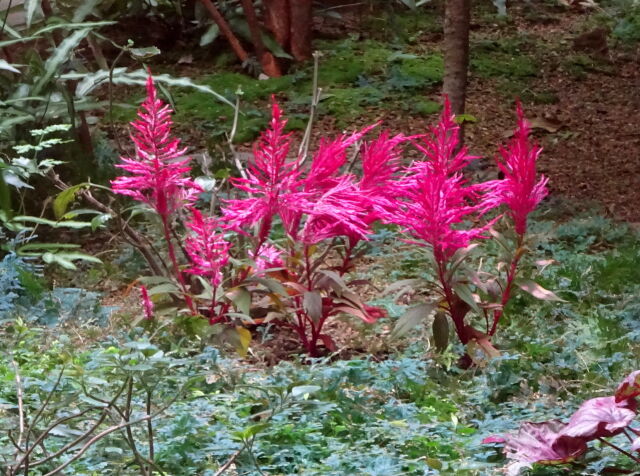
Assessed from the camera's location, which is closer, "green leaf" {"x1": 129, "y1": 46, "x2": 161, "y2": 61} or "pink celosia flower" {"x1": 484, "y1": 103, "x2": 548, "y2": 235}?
"pink celosia flower" {"x1": 484, "y1": 103, "x2": 548, "y2": 235}

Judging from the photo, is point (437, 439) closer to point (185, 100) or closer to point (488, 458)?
point (488, 458)

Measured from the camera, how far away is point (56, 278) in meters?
4.35

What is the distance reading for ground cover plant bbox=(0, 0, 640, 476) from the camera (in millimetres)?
2180

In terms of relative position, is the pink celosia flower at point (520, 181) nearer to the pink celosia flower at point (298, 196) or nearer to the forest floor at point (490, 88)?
the pink celosia flower at point (298, 196)

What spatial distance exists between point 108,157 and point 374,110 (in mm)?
2382

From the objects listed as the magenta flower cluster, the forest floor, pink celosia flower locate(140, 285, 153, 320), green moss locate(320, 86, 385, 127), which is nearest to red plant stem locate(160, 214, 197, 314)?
the magenta flower cluster

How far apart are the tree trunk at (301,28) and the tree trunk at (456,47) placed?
3082 mm

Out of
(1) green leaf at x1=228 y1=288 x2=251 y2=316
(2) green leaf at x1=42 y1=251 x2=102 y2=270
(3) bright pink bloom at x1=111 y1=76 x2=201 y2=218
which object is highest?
(3) bright pink bloom at x1=111 y1=76 x2=201 y2=218

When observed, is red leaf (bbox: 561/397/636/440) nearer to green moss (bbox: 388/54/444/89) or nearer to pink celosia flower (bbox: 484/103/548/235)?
pink celosia flower (bbox: 484/103/548/235)

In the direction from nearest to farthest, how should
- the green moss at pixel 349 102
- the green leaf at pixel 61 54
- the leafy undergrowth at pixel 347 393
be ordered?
the leafy undergrowth at pixel 347 393 < the green leaf at pixel 61 54 < the green moss at pixel 349 102

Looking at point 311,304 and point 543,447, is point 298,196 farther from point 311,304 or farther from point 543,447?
point 543,447

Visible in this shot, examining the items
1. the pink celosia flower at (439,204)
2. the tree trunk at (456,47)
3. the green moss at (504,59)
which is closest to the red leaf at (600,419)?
the pink celosia flower at (439,204)

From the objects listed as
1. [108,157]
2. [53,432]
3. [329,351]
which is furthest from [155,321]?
[108,157]

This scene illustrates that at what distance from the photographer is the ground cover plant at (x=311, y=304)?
2.18 m
